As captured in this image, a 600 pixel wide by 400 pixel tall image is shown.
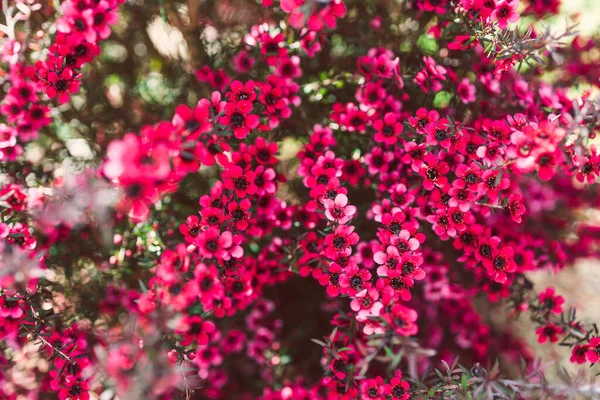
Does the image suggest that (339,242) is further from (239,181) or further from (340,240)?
(239,181)

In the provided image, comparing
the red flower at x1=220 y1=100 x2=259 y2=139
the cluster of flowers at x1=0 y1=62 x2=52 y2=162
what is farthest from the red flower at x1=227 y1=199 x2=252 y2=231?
the cluster of flowers at x1=0 y1=62 x2=52 y2=162

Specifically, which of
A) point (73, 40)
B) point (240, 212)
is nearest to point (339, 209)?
point (240, 212)

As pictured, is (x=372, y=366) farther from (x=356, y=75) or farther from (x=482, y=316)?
(x=356, y=75)

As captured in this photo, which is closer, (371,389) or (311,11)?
(311,11)

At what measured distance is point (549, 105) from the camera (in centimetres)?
168

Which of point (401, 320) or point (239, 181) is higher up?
point (239, 181)

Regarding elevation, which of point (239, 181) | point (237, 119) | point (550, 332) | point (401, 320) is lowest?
point (550, 332)

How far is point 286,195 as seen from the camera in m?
2.34

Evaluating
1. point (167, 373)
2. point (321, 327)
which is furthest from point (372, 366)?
point (167, 373)

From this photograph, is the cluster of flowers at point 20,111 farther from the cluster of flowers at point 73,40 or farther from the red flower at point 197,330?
the red flower at point 197,330

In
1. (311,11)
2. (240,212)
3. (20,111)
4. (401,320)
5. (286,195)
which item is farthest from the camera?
(286,195)

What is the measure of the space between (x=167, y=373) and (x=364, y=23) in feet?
6.21

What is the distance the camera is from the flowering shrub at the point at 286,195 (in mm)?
1173

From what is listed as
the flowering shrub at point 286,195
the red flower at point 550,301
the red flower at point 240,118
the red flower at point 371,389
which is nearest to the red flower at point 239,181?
the flowering shrub at point 286,195
